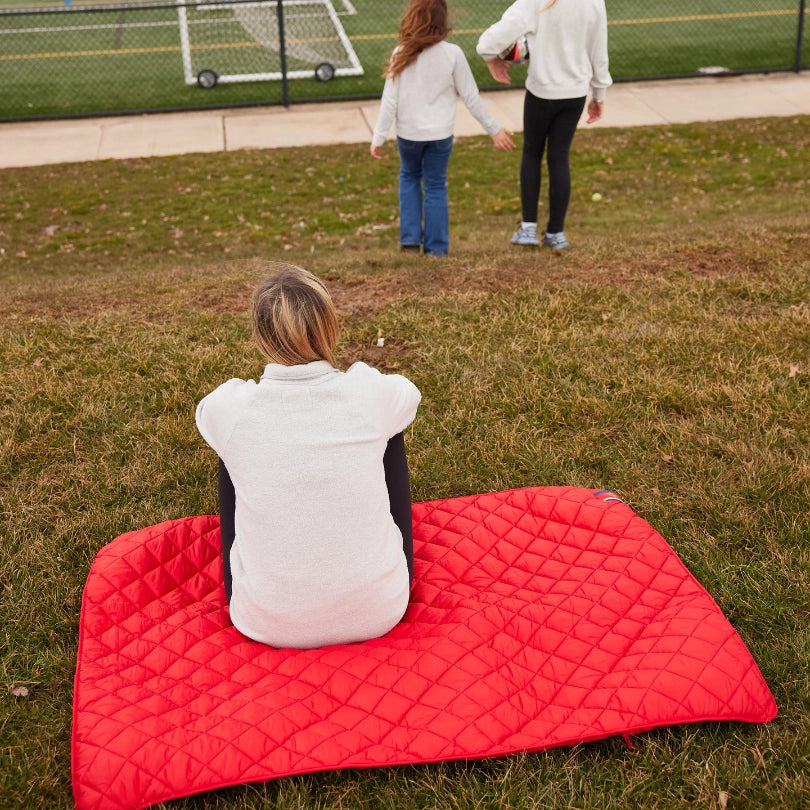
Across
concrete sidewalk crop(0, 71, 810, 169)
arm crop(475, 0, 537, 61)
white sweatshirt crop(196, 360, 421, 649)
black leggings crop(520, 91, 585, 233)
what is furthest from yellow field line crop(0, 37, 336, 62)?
white sweatshirt crop(196, 360, 421, 649)

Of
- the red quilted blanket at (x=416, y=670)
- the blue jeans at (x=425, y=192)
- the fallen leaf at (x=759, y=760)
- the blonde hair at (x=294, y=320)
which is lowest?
the fallen leaf at (x=759, y=760)

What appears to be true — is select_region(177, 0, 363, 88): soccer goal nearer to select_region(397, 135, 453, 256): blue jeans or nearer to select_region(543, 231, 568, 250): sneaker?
select_region(397, 135, 453, 256): blue jeans

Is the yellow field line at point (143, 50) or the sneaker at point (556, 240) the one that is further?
the yellow field line at point (143, 50)

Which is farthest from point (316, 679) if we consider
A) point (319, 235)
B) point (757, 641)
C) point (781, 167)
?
point (781, 167)

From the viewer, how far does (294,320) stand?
2.61 metres

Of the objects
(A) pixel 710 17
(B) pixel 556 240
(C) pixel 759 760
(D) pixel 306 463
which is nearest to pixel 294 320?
(D) pixel 306 463

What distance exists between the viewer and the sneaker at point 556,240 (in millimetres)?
6746

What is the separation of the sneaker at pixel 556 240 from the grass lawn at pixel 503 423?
252 millimetres

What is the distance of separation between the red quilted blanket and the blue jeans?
13.3 feet

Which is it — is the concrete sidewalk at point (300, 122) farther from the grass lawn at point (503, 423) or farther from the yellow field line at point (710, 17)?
the yellow field line at point (710, 17)

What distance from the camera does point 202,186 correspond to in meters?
10.0

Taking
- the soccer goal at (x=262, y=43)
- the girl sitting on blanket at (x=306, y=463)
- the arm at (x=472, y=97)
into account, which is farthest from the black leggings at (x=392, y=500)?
the soccer goal at (x=262, y=43)

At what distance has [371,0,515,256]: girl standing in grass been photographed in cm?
631

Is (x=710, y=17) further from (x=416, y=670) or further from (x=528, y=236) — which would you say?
(x=416, y=670)
